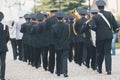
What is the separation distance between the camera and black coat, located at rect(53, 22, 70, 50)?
59.4 ft

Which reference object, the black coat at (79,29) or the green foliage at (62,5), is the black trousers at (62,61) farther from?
the green foliage at (62,5)

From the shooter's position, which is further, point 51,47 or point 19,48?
point 19,48

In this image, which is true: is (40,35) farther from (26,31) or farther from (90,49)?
(26,31)

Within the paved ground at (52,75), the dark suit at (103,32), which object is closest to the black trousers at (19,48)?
the paved ground at (52,75)

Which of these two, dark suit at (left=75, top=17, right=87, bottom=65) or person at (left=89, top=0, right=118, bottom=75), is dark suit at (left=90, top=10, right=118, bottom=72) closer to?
person at (left=89, top=0, right=118, bottom=75)

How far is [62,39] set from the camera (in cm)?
1823

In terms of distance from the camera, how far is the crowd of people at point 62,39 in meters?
18.0

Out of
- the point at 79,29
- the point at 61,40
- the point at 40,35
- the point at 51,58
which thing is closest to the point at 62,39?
the point at 61,40

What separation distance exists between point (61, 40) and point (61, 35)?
0.15 metres

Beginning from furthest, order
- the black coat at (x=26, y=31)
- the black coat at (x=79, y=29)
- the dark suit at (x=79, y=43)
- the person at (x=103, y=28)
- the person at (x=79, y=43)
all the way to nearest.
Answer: the black coat at (x=26, y=31)
the dark suit at (x=79, y=43)
the person at (x=79, y=43)
the black coat at (x=79, y=29)
the person at (x=103, y=28)

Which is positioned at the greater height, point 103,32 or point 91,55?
point 103,32

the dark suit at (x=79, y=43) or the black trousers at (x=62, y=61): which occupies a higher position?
the black trousers at (x=62, y=61)

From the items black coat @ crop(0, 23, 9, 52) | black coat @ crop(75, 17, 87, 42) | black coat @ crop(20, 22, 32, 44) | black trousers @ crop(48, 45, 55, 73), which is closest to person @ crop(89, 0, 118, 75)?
black trousers @ crop(48, 45, 55, 73)

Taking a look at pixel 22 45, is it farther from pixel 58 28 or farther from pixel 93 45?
pixel 58 28
